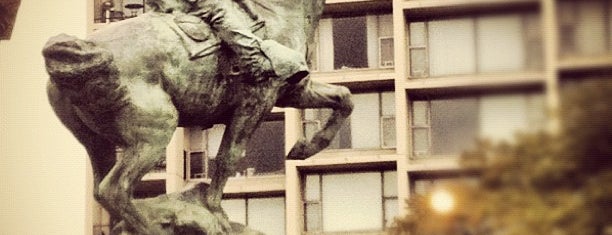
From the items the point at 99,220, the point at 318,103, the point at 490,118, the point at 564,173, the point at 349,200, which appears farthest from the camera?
the point at 349,200

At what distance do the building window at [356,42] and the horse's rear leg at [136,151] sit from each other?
2995 centimetres

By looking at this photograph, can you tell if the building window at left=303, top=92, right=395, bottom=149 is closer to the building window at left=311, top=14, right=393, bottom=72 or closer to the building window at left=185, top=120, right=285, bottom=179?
the building window at left=311, top=14, right=393, bottom=72

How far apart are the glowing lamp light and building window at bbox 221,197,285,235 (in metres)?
33.6

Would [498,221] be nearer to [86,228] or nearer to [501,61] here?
[501,61]

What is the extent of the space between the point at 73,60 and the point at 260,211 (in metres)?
30.8

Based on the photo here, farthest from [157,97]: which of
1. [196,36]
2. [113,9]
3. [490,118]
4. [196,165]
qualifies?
[196,165]

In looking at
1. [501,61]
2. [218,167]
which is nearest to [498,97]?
[501,61]

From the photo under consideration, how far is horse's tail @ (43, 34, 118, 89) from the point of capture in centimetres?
882

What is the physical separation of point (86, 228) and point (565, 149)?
31809mm

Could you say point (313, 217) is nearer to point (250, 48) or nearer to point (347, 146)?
point (347, 146)

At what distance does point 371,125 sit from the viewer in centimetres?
3956

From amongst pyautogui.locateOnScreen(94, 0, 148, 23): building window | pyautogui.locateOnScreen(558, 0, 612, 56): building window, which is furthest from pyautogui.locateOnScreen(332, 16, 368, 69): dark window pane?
pyautogui.locateOnScreen(558, 0, 612, 56): building window

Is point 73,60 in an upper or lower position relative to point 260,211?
upper

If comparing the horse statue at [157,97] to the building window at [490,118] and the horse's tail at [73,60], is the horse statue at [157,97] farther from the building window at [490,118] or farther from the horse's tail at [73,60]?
the building window at [490,118]
